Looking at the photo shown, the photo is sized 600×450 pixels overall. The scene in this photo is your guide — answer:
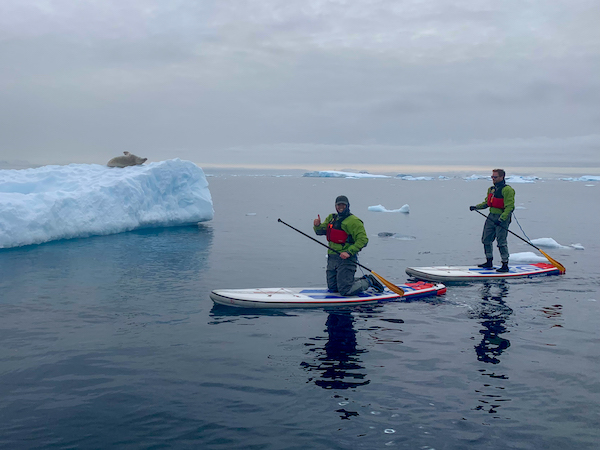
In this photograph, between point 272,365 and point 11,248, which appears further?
point 11,248

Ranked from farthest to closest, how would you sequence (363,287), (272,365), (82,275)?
(82,275), (363,287), (272,365)

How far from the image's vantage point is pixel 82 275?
13.1 meters

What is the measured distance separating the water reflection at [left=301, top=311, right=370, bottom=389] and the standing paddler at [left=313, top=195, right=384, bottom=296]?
1246mm

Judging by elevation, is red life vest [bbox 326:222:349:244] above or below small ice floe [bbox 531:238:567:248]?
above

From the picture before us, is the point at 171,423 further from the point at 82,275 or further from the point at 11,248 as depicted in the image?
the point at 11,248

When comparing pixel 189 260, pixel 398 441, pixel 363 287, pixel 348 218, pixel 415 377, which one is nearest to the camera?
pixel 398 441

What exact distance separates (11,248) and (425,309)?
15.3 metres

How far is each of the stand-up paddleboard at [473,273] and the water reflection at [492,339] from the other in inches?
14.6

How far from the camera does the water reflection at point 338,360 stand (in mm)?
6484

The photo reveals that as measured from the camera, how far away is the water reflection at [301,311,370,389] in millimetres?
6484

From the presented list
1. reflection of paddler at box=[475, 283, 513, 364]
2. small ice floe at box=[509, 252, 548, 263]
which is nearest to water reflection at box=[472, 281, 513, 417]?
reflection of paddler at box=[475, 283, 513, 364]

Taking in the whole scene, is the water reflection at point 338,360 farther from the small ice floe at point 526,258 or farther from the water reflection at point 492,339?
the small ice floe at point 526,258

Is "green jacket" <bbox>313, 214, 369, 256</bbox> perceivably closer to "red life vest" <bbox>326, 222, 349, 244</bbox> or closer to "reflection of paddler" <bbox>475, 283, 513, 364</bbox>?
"red life vest" <bbox>326, 222, 349, 244</bbox>

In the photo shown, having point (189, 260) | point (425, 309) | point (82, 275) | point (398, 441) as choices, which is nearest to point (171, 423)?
point (398, 441)
